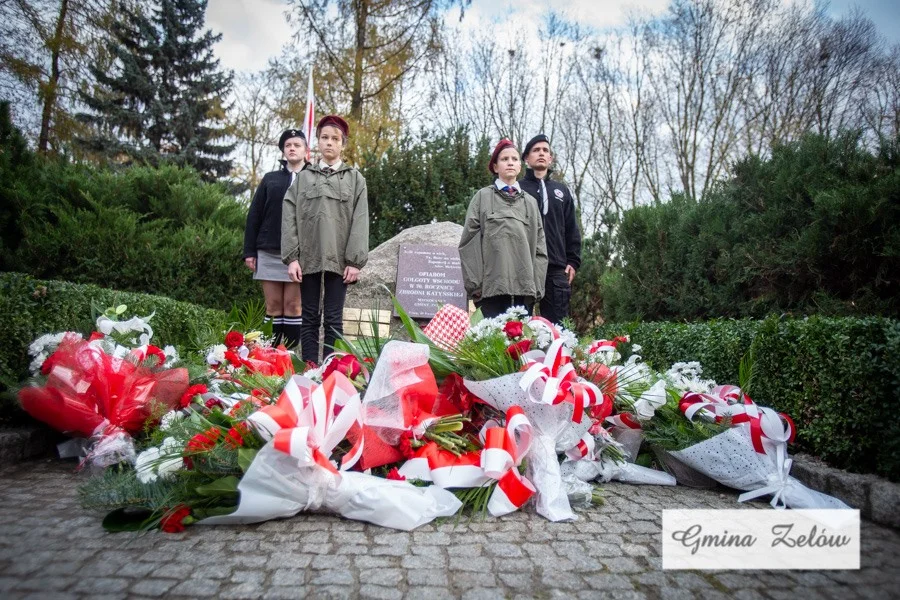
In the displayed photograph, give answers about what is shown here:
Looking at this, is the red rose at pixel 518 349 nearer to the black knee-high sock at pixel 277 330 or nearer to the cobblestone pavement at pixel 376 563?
the cobblestone pavement at pixel 376 563

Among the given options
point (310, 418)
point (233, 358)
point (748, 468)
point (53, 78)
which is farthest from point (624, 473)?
point (53, 78)

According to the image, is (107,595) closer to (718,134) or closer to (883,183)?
(883,183)

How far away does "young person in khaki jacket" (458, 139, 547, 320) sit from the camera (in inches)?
158

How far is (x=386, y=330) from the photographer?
19.9 ft

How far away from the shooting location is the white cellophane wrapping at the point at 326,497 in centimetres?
184

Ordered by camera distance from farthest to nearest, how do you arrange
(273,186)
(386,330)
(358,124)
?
(358,124)
(386,330)
(273,186)

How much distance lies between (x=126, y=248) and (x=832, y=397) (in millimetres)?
5771

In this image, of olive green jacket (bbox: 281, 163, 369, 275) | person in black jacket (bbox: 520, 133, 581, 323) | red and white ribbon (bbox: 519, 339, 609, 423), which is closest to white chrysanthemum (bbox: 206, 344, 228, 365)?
olive green jacket (bbox: 281, 163, 369, 275)

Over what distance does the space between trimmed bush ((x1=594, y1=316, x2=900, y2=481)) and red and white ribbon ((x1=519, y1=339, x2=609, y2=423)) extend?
913mm

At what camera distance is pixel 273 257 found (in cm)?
473

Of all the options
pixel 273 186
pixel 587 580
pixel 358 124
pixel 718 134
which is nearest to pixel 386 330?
pixel 273 186

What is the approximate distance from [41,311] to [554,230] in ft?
11.8

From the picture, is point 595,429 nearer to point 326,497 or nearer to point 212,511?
point 326,497

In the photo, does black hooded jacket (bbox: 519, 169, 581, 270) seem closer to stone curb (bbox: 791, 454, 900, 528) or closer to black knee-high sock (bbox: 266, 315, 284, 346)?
black knee-high sock (bbox: 266, 315, 284, 346)
